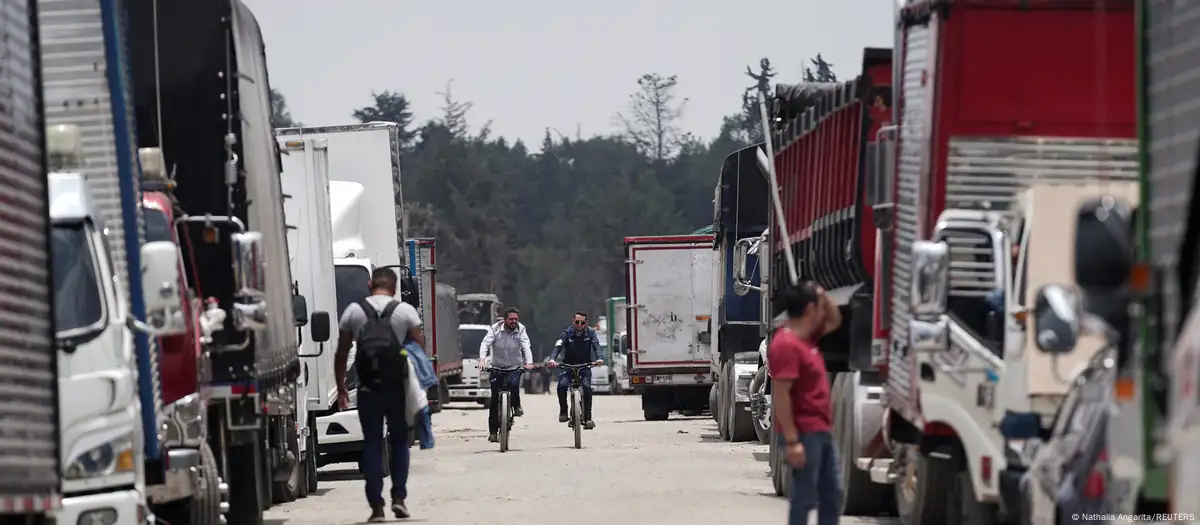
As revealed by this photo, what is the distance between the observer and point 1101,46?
1252cm

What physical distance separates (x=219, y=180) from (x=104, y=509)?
15.2ft

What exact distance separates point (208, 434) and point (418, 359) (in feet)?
6.15

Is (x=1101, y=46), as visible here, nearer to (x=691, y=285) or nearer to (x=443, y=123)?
(x=691, y=285)

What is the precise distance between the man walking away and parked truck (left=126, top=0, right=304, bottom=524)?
0.62 m

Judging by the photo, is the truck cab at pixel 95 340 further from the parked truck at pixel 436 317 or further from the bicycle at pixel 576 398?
the bicycle at pixel 576 398

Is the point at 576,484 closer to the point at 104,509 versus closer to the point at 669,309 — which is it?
the point at 104,509

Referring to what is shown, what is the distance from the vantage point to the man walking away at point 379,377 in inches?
587

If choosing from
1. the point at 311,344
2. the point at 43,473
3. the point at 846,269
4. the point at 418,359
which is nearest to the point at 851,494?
the point at 846,269

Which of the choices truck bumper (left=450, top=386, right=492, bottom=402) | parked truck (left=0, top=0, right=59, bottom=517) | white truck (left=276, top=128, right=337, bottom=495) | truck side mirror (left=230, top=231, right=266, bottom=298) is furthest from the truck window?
truck bumper (left=450, top=386, right=492, bottom=402)

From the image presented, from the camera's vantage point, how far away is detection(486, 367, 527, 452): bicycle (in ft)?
83.5

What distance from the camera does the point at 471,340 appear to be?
55562 mm

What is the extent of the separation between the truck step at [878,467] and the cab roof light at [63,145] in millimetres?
5928

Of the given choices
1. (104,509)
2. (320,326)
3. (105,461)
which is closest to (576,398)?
(320,326)

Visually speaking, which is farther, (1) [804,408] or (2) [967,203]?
(2) [967,203]
